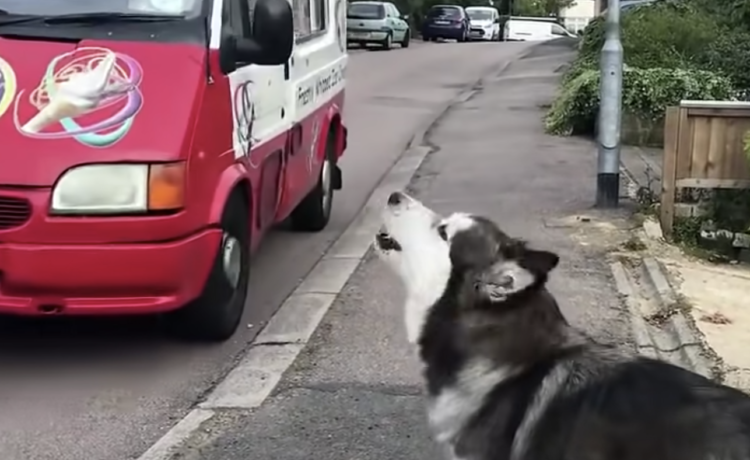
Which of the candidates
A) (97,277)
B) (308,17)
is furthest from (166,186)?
(308,17)

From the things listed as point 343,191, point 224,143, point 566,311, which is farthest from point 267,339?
point 343,191

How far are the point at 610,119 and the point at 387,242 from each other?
21.3 feet

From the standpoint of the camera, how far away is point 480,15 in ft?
187

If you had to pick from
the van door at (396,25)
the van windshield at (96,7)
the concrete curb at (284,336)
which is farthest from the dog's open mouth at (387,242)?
the van door at (396,25)

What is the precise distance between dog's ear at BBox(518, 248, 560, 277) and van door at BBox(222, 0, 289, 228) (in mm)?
3093

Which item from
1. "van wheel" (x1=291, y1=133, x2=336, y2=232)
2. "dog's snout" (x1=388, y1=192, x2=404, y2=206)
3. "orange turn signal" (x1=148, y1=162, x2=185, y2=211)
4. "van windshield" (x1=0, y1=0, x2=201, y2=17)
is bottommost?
"van wheel" (x1=291, y1=133, x2=336, y2=232)

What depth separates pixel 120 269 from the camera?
5.72 m

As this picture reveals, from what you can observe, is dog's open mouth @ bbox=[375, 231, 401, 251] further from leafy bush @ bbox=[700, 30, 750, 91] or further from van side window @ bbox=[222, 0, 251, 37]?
leafy bush @ bbox=[700, 30, 750, 91]

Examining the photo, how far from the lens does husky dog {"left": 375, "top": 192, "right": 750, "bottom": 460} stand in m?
3.12

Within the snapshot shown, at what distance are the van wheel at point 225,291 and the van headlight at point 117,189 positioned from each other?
0.57 metres

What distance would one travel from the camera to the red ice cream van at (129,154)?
5.62m

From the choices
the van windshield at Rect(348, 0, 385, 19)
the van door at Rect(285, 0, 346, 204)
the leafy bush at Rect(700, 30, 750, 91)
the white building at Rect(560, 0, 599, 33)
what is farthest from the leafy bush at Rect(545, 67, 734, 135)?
the white building at Rect(560, 0, 599, 33)

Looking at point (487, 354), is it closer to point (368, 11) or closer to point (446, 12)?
point (368, 11)

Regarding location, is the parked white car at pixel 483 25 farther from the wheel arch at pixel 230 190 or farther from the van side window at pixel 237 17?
the wheel arch at pixel 230 190
